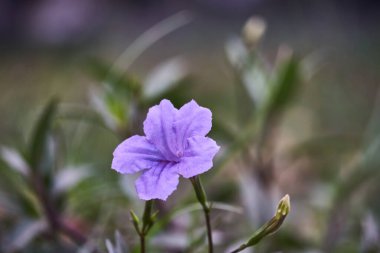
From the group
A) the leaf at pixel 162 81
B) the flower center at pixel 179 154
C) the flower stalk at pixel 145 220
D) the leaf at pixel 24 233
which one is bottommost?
the flower stalk at pixel 145 220

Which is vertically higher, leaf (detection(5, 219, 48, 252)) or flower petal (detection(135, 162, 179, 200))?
leaf (detection(5, 219, 48, 252))

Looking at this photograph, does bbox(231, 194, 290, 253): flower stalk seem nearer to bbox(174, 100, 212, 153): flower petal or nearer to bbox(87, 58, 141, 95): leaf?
bbox(174, 100, 212, 153): flower petal

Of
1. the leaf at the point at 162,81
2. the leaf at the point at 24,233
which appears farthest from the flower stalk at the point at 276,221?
the leaf at the point at 162,81

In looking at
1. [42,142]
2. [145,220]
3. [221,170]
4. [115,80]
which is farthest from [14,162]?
[221,170]

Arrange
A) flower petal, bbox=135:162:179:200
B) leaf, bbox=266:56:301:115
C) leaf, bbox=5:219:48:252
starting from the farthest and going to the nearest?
leaf, bbox=266:56:301:115, leaf, bbox=5:219:48:252, flower petal, bbox=135:162:179:200

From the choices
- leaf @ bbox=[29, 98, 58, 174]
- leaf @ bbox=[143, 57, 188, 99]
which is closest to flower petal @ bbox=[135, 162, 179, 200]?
leaf @ bbox=[29, 98, 58, 174]

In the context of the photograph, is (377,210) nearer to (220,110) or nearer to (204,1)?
(220,110)

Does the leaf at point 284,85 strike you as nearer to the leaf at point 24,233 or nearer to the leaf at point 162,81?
the leaf at point 162,81
